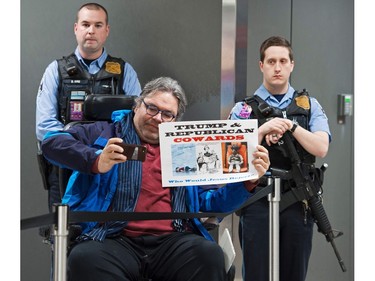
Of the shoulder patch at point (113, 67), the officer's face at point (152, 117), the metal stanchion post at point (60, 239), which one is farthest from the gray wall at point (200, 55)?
the metal stanchion post at point (60, 239)

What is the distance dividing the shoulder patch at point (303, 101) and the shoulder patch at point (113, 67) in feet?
3.64

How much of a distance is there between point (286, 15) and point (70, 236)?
248 centimetres

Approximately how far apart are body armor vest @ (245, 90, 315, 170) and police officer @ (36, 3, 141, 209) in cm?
83

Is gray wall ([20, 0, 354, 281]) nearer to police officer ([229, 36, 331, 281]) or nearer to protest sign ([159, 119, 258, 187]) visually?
police officer ([229, 36, 331, 281])

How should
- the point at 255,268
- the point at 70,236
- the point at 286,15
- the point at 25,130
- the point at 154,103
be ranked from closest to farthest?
the point at 70,236 < the point at 154,103 < the point at 255,268 < the point at 25,130 < the point at 286,15

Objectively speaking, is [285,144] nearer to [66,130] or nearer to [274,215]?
[274,215]

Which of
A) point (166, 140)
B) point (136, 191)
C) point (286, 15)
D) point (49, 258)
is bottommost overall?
point (49, 258)

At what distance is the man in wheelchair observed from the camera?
9.18 feet

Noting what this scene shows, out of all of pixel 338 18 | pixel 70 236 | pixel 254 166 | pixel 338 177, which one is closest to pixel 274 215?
pixel 254 166

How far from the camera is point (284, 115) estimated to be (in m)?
3.82

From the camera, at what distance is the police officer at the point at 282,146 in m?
3.62

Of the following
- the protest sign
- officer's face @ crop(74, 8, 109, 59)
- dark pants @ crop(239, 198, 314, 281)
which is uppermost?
officer's face @ crop(74, 8, 109, 59)

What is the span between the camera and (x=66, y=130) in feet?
10.3

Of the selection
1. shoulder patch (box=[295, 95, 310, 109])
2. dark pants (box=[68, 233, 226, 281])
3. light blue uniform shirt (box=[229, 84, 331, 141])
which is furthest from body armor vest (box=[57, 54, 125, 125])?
dark pants (box=[68, 233, 226, 281])
